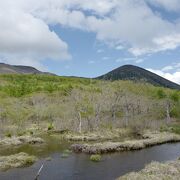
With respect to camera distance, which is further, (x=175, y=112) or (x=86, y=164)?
(x=175, y=112)

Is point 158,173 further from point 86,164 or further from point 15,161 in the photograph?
point 15,161

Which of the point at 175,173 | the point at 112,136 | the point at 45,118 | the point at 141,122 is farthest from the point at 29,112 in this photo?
the point at 175,173

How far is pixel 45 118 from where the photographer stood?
14925 cm

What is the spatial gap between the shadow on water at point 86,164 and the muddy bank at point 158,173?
408 centimetres

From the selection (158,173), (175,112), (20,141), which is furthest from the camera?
(175,112)

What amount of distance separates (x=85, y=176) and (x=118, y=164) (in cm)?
888

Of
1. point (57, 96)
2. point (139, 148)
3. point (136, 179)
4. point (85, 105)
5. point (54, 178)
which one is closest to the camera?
point (136, 179)

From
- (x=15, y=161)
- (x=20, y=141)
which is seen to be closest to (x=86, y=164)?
(x=15, y=161)

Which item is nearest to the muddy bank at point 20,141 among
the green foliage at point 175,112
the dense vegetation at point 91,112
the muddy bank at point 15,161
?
the muddy bank at point 15,161

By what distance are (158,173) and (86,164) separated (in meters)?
15.2

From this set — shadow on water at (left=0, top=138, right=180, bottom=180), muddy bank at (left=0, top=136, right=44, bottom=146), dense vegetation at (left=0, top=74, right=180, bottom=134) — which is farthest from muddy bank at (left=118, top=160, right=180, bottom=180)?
dense vegetation at (left=0, top=74, right=180, bottom=134)

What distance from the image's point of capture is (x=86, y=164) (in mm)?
51750

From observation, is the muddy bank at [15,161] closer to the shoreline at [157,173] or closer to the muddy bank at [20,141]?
the shoreline at [157,173]

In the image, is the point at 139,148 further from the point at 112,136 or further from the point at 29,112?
the point at 29,112
